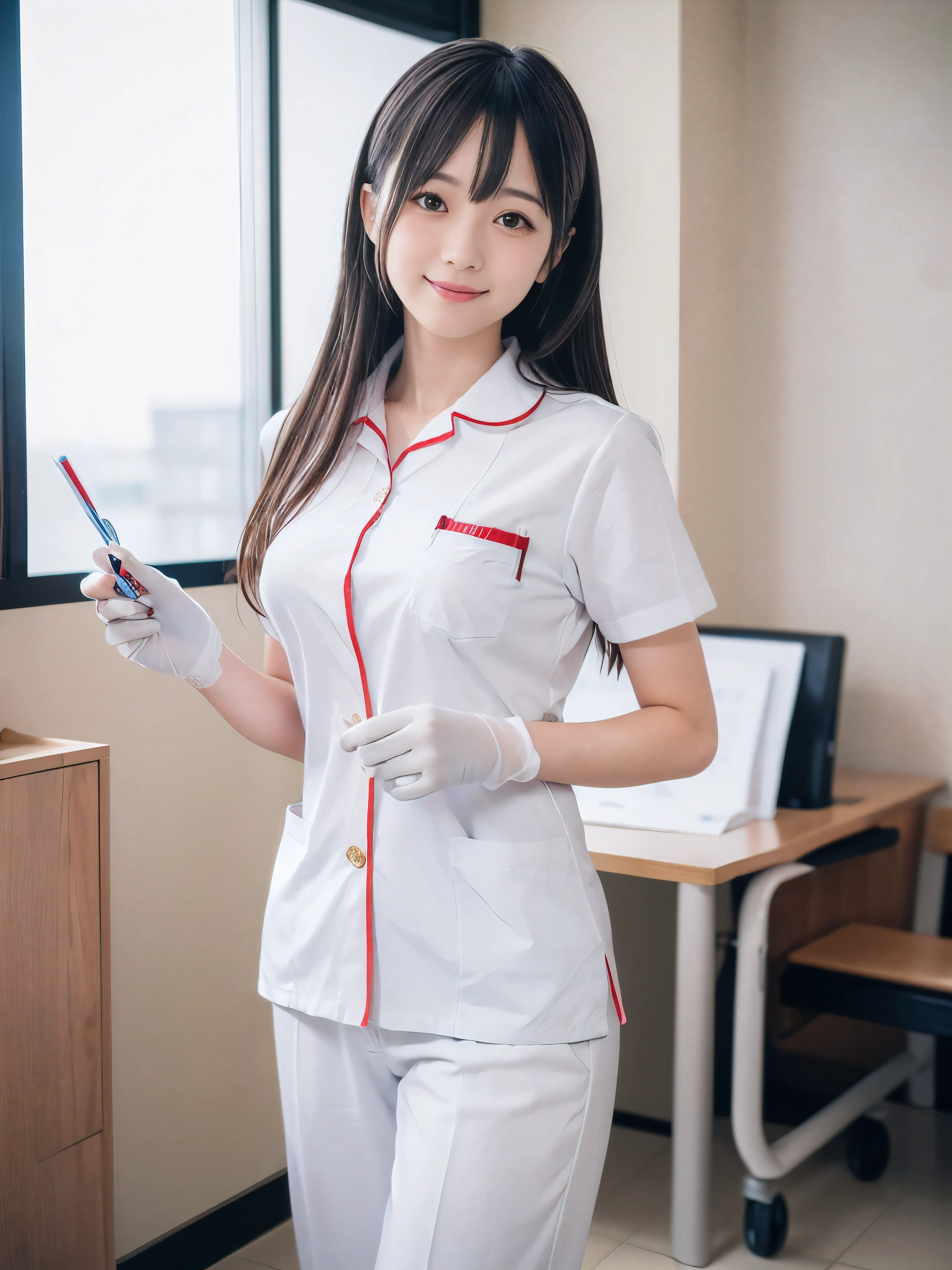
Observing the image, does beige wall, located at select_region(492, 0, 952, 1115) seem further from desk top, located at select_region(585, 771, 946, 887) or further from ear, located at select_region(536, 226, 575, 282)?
ear, located at select_region(536, 226, 575, 282)

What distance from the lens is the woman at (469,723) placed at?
106 cm

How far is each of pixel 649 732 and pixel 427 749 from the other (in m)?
0.23

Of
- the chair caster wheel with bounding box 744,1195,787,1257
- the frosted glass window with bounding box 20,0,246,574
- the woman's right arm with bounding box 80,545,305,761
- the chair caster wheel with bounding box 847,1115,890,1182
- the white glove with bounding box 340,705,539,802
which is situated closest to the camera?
the white glove with bounding box 340,705,539,802

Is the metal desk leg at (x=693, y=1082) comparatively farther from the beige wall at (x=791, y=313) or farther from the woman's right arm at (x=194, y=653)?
the woman's right arm at (x=194, y=653)

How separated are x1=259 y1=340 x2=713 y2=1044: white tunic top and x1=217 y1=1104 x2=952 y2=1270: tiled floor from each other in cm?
122

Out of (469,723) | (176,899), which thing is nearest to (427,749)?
(469,723)

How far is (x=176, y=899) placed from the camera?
204cm

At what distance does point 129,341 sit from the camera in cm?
196

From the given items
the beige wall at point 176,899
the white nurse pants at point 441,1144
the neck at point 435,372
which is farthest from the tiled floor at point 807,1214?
the neck at point 435,372

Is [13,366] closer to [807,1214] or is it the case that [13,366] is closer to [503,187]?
[503,187]

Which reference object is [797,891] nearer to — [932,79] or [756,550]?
[756,550]

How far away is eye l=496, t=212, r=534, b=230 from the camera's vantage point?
1141mm

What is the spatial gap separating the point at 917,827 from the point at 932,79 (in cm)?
155

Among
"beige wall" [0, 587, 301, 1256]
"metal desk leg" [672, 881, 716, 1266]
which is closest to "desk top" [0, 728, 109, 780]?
"beige wall" [0, 587, 301, 1256]
